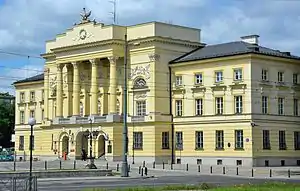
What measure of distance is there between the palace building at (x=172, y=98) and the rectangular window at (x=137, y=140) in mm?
138

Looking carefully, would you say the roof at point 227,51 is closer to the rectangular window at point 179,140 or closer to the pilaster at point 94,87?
the rectangular window at point 179,140

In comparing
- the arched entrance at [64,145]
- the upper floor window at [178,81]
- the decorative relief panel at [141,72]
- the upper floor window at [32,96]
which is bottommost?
the arched entrance at [64,145]

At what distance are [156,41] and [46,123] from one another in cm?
2492

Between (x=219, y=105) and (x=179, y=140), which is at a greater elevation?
(x=219, y=105)

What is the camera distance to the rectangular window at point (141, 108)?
84.8m

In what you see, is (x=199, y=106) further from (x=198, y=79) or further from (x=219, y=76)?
(x=219, y=76)

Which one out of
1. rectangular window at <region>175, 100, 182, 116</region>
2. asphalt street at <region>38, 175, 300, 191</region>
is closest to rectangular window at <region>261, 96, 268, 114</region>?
rectangular window at <region>175, 100, 182, 116</region>

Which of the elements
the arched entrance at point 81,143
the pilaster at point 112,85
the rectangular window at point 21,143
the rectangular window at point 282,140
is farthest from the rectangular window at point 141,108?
the rectangular window at point 21,143

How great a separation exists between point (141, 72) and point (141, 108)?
471cm

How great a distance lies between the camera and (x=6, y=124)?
143250mm

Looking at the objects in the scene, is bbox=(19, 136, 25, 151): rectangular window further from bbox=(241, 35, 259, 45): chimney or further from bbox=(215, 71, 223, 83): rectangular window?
bbox=(241, 35, 259, 45): chimney

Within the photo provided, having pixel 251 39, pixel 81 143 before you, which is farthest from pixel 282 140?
pixel 81 143

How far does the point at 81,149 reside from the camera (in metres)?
91.3

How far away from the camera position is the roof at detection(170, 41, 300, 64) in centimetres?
7744
